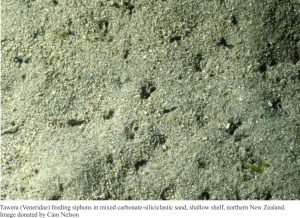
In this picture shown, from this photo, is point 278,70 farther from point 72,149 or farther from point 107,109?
point 72,149

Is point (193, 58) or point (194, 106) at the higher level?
point (193, 58)

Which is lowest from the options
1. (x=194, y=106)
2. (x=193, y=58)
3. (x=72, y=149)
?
(x=72, y=149)

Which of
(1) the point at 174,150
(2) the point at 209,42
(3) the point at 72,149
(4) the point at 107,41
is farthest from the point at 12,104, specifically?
(2) the point at 209,42

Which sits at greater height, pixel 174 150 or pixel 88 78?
pixel 88 78

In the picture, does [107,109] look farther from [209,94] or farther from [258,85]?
[258,85]
